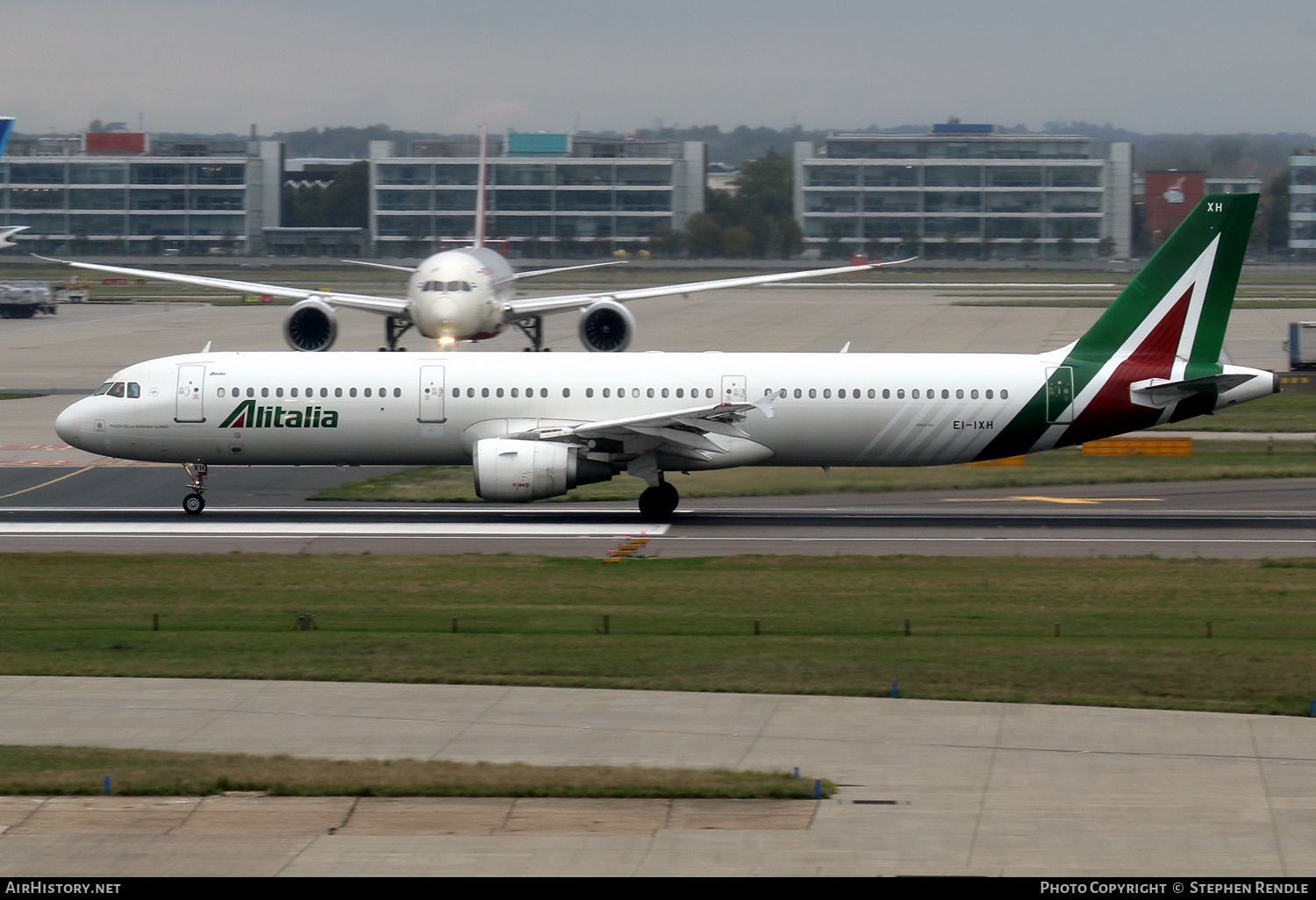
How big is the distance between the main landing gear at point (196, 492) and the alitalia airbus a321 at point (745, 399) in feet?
0.31

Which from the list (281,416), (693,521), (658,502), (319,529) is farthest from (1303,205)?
(319,529)

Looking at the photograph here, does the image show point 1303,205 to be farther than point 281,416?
Yes

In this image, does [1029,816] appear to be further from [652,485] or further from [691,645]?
[652,485]

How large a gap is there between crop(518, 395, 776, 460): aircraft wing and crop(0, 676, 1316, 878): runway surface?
14.4 meters

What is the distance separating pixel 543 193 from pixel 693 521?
150m

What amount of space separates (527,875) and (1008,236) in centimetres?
17815

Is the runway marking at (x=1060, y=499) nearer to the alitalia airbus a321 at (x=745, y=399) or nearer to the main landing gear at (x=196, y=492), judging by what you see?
the alitalia airbus a321 at (x=745, y=399)

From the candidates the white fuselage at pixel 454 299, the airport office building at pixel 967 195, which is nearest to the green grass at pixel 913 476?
the white fuselage at pixel 454 299

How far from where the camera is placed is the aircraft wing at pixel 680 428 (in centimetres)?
3222

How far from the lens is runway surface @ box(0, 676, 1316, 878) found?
12.3 metres

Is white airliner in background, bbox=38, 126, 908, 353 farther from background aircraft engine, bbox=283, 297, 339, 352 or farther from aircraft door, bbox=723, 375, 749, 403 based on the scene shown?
aircraft door, bbox=723, 375, 749, 403

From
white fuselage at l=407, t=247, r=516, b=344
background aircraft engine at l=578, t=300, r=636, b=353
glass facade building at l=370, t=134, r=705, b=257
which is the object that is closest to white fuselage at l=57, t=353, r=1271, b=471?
white fuselage at l=407, t=247, r=516, b=344

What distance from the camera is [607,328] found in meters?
54.0

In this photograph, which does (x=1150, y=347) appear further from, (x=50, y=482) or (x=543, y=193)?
(x=543, y=193)
